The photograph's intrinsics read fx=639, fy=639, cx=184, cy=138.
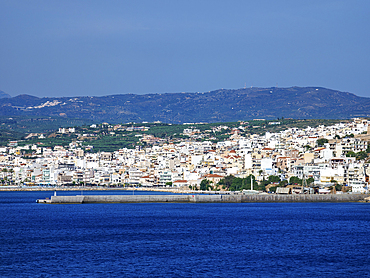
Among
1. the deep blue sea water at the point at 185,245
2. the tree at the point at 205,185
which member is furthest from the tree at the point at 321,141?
the deep blue sea water at the point at 185,245

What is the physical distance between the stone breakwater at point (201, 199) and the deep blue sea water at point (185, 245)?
57.2 feet

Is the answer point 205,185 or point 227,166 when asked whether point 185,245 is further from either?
point 227,166

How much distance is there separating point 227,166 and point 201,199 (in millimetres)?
50222

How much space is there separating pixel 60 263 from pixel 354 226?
25.2m

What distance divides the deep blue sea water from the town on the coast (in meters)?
32.1

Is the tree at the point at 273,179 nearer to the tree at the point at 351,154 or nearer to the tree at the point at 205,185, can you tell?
the tree at the point at 351,154

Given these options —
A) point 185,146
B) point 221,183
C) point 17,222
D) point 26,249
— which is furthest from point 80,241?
point 185,146

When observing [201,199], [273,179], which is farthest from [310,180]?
[201,199]

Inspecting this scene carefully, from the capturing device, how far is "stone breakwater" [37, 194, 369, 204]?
252ft

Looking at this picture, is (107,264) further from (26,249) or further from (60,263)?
(26,249)

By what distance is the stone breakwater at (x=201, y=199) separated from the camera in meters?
76.9

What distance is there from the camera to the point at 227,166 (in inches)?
5113

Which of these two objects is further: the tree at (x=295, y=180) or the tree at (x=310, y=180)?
the tree at (x=295, y=180)

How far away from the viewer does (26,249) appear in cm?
3562
